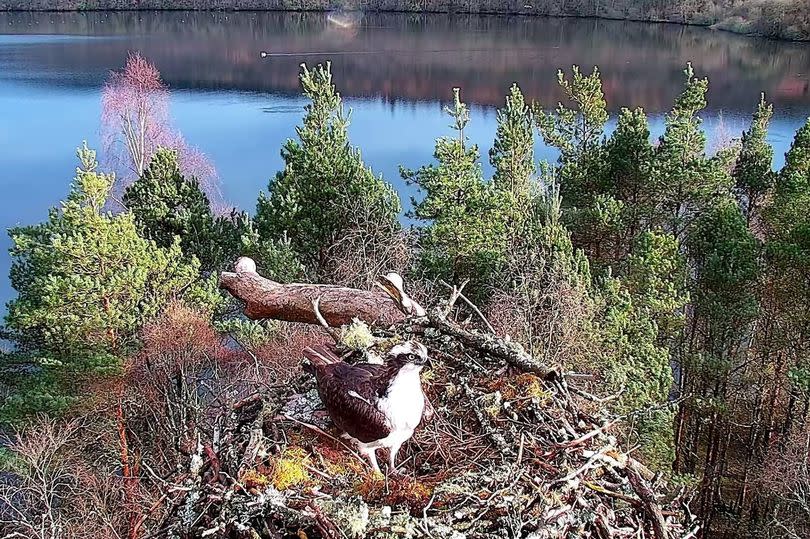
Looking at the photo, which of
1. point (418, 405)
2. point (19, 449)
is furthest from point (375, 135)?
point (418, 405)

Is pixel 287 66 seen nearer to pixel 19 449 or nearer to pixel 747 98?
pixel 747 98

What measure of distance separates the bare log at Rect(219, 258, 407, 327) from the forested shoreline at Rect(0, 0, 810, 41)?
134 ft

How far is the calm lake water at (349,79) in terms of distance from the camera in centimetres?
2480

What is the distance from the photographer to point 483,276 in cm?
1230

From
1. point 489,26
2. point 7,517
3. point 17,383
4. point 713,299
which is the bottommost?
point 7,517

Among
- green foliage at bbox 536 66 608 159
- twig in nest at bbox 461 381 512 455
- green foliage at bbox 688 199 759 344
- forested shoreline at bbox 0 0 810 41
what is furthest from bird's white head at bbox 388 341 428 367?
forested shoreline at bbox 0 0 810 41

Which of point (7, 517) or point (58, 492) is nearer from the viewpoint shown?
point (58, 492)

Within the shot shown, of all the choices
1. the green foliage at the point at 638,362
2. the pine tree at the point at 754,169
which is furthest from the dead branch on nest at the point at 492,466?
the pine tree at the point at 754,169

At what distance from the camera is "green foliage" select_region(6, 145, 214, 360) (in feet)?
33.0

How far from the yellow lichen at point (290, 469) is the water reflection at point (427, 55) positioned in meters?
27.2

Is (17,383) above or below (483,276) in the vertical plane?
below

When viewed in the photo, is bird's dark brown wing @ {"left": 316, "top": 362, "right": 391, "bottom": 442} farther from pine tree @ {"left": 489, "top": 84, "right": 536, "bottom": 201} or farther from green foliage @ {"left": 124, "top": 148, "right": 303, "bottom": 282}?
pine tree @ {"left": 489, "top": 84, "right": 536, "bottom": 201}

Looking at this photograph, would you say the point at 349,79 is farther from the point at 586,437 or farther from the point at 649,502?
the point at 649,502

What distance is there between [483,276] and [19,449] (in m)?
7.58
